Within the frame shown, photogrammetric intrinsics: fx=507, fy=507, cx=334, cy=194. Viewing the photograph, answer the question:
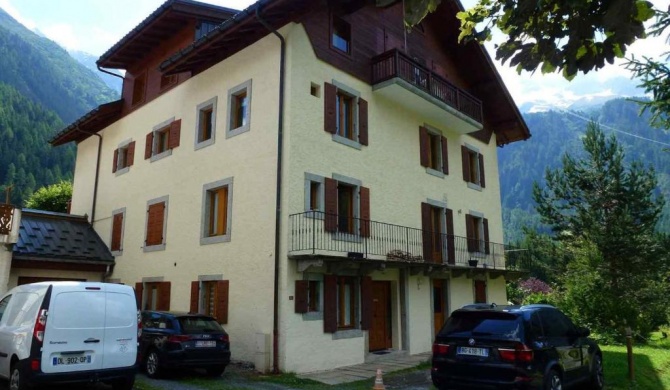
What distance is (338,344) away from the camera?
505 inches

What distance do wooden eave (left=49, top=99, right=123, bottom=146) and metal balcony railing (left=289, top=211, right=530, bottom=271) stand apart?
12003mm

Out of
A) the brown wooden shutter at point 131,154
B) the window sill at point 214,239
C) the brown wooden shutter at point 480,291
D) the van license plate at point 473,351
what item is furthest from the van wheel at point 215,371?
the brown wooden shutter at point 480,291

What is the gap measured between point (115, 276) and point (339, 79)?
10.9 metres

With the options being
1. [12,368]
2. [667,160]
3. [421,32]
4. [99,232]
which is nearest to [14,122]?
[99,232]

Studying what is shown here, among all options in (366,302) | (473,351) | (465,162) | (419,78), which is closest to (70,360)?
(473,351)

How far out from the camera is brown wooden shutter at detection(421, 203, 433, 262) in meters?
16.6

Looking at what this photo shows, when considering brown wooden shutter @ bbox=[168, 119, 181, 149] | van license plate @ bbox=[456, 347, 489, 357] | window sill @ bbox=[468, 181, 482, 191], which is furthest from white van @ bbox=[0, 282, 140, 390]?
window sill @ bbox=[468, 181, 482, 191]

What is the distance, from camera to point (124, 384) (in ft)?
27.2

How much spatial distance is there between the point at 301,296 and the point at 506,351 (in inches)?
231

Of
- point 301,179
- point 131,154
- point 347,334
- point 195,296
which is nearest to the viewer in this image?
point 301,179

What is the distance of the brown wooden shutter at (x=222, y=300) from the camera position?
13.4 metres

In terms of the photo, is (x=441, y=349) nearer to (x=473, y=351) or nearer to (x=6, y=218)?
(x=473, y=351)

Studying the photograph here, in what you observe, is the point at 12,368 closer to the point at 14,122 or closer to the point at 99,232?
the point at 99,232

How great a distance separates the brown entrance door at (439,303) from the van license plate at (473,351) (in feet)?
30.7
